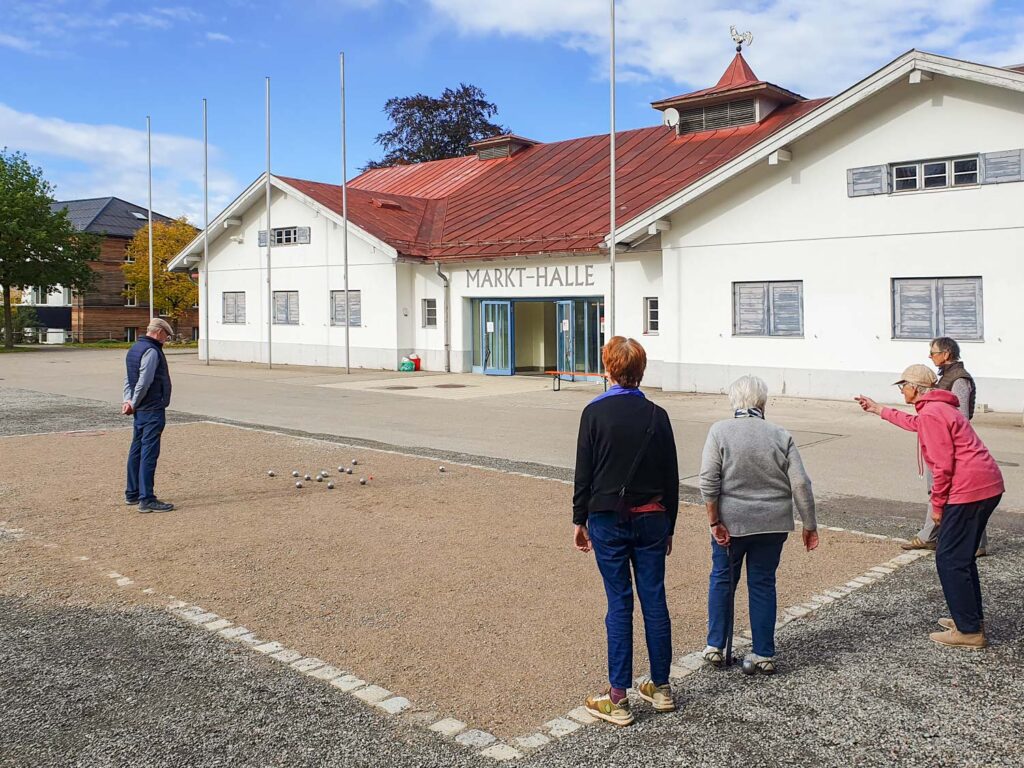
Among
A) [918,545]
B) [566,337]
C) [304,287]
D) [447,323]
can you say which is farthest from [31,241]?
[918,545]

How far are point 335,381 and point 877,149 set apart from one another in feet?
47.5

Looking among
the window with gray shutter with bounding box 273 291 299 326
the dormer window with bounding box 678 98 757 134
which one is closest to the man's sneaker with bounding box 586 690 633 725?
the dormer window with bounding box 678 98 757 134

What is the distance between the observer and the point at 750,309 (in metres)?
20.1

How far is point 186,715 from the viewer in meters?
4.27

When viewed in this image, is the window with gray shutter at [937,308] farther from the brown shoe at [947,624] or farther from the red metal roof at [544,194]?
the brown shoe at [947,624]

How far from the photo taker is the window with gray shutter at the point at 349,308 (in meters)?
30.0

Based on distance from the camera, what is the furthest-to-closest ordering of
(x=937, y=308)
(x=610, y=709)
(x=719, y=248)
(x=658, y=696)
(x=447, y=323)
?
(x=447, y=323)
(x=719, y=248)
(x=937, y=308)
(x=658, y=696)
(x=610, y=709)

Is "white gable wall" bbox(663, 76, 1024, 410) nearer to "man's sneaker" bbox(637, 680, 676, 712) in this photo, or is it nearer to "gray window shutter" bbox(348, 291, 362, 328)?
"gray window shutter" bbox(348, 291, 362, 328)

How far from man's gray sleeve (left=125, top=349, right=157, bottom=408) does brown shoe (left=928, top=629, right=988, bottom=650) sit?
7.02 m

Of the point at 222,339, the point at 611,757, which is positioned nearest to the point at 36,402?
the point at 222,339

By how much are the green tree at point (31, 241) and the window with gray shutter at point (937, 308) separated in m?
38.8

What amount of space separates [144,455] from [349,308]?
21.5m

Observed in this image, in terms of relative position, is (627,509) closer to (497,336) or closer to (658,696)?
(658,696)

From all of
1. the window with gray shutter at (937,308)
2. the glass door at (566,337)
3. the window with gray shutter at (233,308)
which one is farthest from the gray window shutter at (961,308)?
the window with gray shutter at (233,308)
